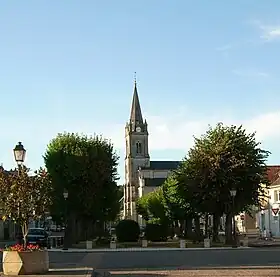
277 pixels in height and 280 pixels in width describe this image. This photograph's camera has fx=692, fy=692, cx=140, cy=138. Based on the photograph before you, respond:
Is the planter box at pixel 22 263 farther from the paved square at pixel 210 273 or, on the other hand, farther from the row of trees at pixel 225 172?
the row of trees at pixel 225 172

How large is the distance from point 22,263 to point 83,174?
36.0 meters

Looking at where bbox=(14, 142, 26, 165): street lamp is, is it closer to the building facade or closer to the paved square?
the paved square

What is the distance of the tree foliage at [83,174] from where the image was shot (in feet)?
198

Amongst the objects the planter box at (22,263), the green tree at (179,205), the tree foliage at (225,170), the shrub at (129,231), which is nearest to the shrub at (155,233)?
the shrub at (129,231)

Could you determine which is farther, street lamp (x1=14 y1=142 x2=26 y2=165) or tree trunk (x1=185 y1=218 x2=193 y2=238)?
tree trunk (x1=185 y1=218 x2=193 y2=238)

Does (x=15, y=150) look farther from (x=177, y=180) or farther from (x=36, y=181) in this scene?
(x=177, y=180)

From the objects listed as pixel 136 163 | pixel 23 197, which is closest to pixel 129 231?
pixel 23 197

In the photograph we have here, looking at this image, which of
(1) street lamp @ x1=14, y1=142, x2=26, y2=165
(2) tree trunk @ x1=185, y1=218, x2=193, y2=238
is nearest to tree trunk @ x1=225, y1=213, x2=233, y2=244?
(2) tree trunk @ x1=185, y1=218, x2=193, y2=238

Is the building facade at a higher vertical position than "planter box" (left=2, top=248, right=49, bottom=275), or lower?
higher

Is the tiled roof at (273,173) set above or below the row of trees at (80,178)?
above

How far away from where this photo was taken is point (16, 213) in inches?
1016

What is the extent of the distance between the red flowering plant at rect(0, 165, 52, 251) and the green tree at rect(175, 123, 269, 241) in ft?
105

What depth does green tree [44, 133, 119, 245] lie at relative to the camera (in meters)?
60.4

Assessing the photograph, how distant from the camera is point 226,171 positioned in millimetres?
56750
